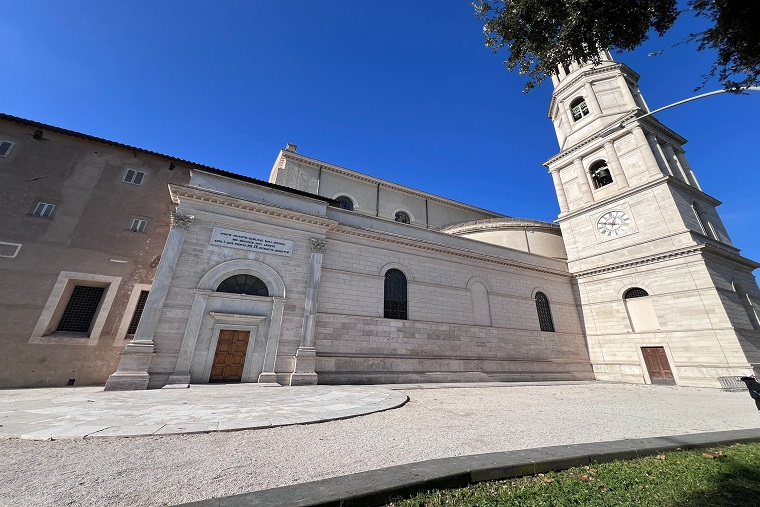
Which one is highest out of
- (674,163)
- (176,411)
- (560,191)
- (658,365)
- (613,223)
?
(674,163)

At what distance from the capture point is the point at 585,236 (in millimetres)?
21562

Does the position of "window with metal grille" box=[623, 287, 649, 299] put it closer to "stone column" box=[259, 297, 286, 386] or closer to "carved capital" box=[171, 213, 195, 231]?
"stone column" box=[259, 297, 286, 386]

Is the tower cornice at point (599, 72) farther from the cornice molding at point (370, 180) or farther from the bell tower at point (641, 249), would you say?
the cornice molding at point (370, 180)

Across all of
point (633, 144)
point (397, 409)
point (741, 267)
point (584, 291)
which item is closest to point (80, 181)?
point (397, 409)

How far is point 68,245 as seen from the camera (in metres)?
12.5

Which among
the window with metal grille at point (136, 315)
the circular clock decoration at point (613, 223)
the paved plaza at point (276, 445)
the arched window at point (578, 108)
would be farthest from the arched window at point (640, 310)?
the window with metal grille at point (136, 315)

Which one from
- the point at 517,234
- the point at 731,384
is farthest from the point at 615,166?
the point at 731,384

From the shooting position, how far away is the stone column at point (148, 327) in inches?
380

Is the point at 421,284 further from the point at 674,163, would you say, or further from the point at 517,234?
the point at 674,163

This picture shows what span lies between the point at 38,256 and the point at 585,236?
31.3 m

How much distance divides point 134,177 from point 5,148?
16.7 ft

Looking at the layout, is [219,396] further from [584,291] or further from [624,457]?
[584,291]

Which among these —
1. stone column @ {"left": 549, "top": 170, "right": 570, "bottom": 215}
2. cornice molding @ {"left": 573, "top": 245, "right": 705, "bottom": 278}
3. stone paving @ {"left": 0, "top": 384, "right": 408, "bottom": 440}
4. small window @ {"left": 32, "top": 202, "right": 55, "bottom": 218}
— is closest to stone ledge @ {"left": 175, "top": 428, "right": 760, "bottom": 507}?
stone paving @ {"left": 0, "top": 384, "right": 408, "bottom": 440}

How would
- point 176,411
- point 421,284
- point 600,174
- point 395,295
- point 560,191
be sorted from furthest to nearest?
point 560,191 → point 600,174 → point 421,284 → point 395,295 → point 176,411
